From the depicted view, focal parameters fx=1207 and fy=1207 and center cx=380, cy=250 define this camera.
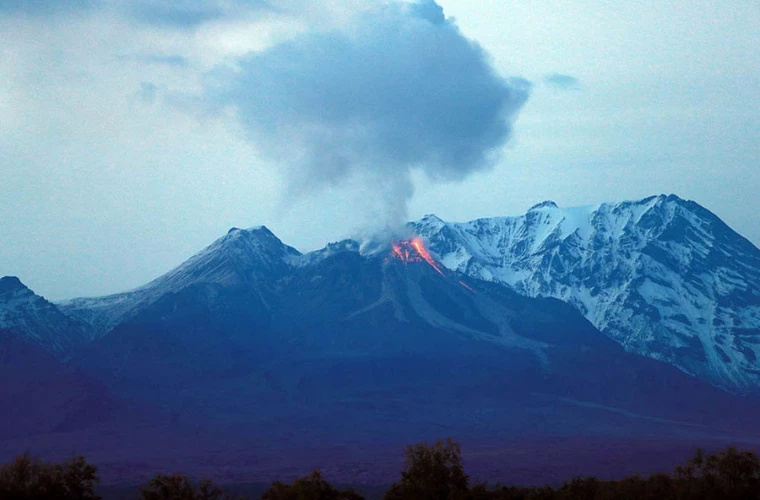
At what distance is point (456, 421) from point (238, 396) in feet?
120

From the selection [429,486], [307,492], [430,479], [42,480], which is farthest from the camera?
[430,479]

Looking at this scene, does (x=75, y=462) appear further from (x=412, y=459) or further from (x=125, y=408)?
(x=125, y=408)

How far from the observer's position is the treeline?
71.7 metres

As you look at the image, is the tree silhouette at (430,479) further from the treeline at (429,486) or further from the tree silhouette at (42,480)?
the tree silhouette at (42,480)

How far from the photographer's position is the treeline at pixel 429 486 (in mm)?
71688

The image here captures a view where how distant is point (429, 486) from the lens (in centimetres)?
7650

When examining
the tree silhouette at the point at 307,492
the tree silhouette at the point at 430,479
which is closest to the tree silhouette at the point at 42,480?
the tree silhouette at the point at 307,492

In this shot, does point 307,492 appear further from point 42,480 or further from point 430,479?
point 42,480

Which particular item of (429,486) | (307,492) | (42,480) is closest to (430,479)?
(429,486)

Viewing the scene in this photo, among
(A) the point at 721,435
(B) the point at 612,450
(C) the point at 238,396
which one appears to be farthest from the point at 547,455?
(C) the point at 238,396

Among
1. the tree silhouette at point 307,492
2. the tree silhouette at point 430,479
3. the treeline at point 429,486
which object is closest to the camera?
the treeline at point 429,486

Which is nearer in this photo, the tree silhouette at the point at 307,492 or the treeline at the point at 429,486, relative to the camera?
the treeline at the point at 429,486

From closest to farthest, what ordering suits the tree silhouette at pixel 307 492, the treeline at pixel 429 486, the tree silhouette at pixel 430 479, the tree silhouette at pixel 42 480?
1. the tree silhouette at pixel 42 480
2. the treeline at pixel 429 486
3. the tree silhouette at pixel 307 492
4. the tree silhouette at pixel 430 479

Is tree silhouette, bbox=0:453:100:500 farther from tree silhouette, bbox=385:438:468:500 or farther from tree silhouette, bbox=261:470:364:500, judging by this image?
tree silhouette, bbox=385:438:468:500
